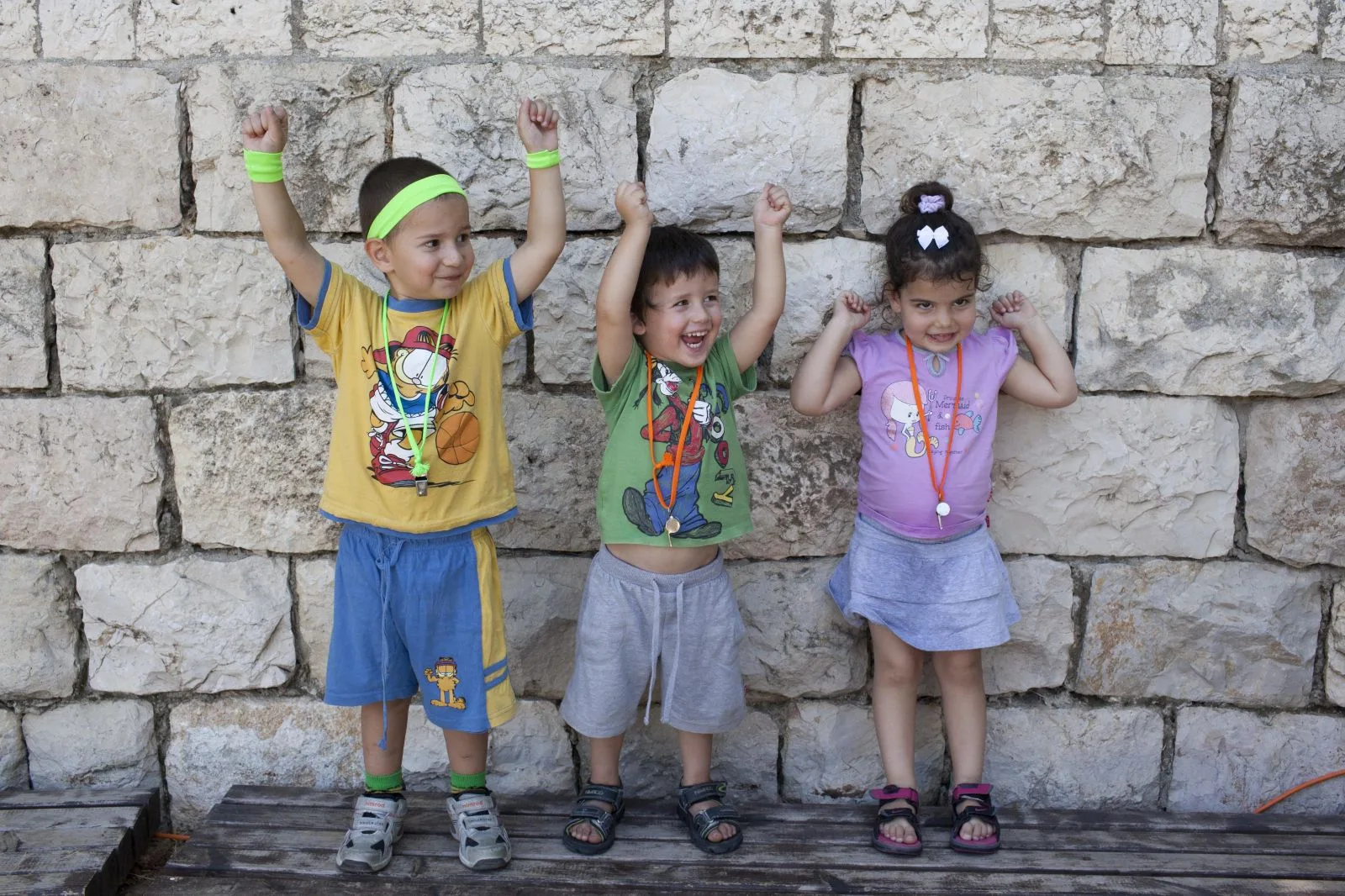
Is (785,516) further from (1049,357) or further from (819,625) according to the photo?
(1049,357)

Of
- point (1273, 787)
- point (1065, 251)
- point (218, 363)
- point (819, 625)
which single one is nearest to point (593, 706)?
point (819, 625)

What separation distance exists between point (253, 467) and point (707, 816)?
1.58 metres

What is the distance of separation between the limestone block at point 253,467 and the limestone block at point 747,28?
139 centimetres

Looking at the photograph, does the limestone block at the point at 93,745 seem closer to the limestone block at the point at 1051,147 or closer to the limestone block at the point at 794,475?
the limestone block at the point at 794,475

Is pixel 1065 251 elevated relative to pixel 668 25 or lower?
lower

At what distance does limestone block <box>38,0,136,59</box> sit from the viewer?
3.01 m

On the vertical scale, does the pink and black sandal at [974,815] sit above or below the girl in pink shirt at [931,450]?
below

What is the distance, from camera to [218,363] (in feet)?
10.3

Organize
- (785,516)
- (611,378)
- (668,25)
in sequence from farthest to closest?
(785,516)
(668,25)
(611,378)

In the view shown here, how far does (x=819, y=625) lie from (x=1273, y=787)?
145 cm

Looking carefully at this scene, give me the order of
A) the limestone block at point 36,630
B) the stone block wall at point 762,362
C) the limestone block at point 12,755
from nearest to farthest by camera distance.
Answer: the stone block wall at point 762,362, the limestone block at point 36,630, the limestone block at point 12,755

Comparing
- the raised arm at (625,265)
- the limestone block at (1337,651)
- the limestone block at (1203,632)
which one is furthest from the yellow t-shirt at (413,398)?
the limestone block at (1337,651)

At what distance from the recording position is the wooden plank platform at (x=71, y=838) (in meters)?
2.85

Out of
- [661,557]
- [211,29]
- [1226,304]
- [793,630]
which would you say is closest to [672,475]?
[661,557]
